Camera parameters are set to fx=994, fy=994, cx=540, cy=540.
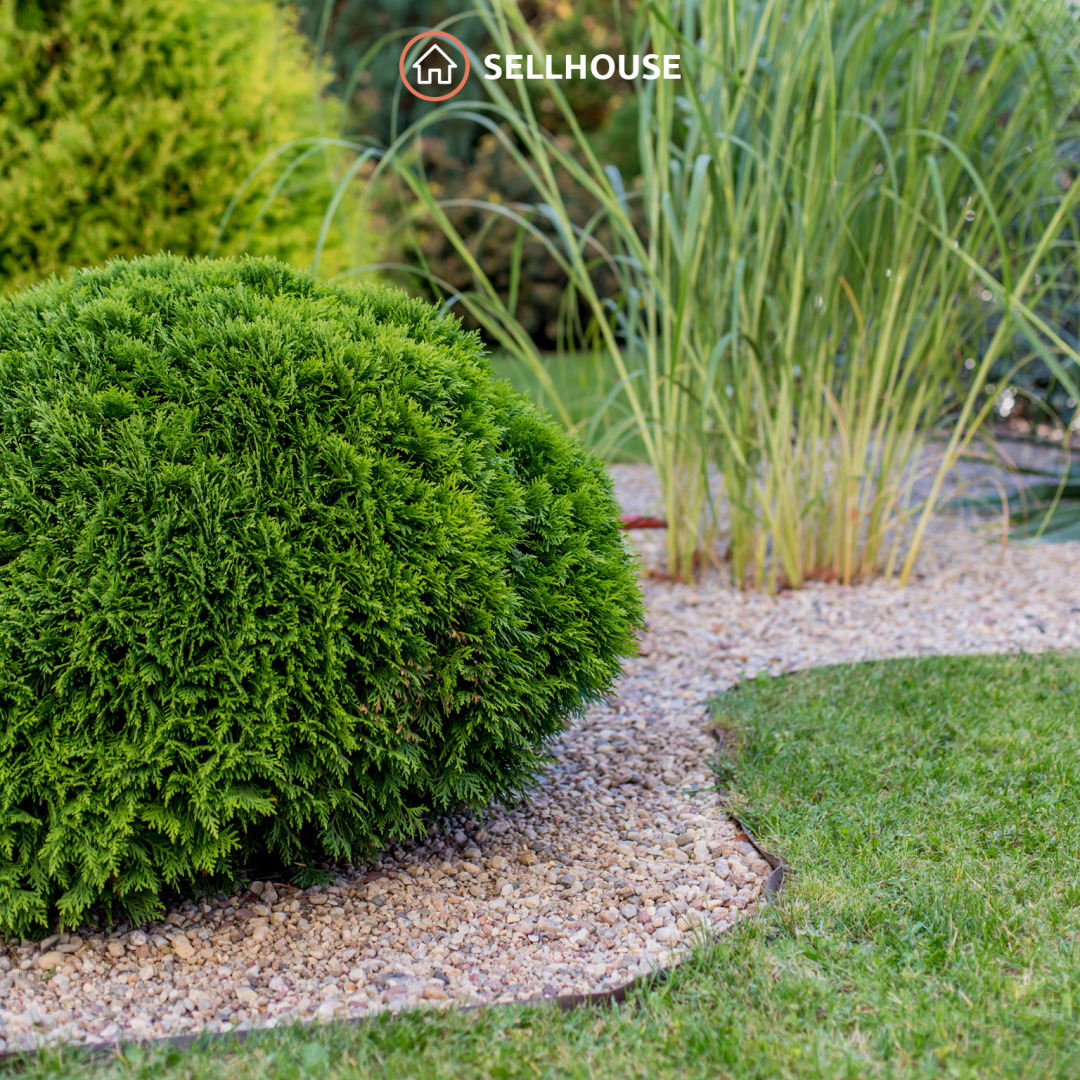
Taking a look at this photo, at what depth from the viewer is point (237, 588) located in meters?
1.78

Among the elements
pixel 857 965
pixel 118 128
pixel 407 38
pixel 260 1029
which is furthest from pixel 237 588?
pixel 407 38

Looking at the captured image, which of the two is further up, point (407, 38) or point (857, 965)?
point (407, 38)

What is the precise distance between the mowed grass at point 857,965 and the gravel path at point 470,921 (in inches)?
4.1

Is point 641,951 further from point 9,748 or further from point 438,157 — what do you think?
point 438,157

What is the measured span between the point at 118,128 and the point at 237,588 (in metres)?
3.23

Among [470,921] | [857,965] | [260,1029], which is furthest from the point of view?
[470,921]

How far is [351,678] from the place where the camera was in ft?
6.20

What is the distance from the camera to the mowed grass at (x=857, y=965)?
156cm

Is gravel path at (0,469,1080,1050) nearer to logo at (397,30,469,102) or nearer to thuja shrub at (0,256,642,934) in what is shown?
thuja shrub at (0,256,642,934)

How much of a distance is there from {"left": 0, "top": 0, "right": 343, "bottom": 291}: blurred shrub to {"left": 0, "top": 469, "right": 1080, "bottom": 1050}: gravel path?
291 cm

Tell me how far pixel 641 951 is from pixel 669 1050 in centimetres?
32

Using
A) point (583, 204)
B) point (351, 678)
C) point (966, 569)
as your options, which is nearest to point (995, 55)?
point (966, 569)

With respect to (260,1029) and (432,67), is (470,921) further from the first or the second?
(432,67)

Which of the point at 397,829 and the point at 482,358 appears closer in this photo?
the point at 397,829
